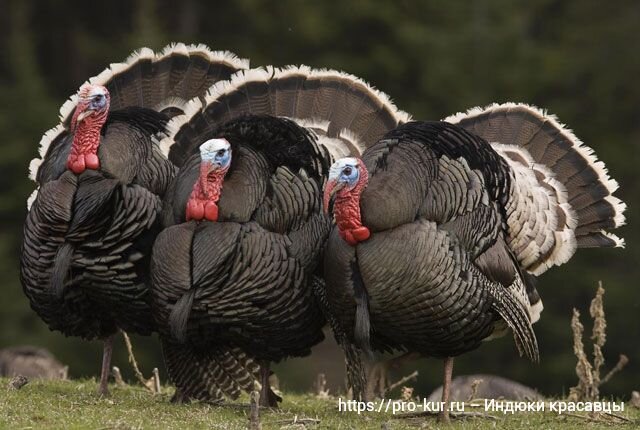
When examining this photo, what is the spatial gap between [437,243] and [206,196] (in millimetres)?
1242

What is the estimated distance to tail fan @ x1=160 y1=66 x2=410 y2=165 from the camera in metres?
8.99

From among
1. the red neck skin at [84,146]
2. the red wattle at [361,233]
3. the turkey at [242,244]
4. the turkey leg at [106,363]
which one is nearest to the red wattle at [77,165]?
the red neck skin at [84,146]

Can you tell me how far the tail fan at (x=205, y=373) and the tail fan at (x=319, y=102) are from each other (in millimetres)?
1400

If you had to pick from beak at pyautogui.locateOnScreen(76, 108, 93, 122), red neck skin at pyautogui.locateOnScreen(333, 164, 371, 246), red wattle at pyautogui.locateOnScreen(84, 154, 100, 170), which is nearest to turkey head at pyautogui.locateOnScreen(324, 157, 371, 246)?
red neck skin at pyautogui.locateOnScreen(333, 164, 371, 246)

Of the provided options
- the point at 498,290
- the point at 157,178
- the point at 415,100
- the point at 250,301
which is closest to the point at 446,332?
the point at 498,290

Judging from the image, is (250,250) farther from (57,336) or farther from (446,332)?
(57,336)

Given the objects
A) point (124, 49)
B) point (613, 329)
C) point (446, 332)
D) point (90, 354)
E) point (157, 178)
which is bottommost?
point (446, 332)

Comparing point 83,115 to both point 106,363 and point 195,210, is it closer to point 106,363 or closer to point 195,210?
point 195,210

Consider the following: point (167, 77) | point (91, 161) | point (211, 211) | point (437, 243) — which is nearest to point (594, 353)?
point (437, 243)

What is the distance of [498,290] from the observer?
26.4 ft

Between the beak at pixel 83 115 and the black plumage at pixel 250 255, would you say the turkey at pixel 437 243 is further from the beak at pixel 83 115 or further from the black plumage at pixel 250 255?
the beak at pixel 83 115

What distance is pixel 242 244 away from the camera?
796 cm

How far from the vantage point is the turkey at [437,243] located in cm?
767

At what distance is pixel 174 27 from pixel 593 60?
18.8ft
